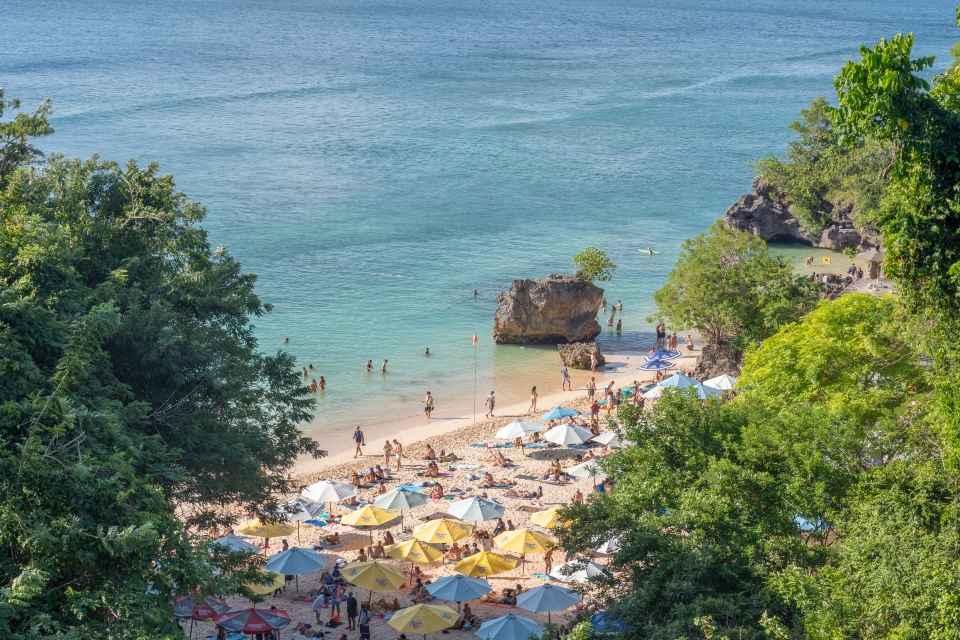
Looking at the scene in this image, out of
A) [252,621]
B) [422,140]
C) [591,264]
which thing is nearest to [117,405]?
[252,621]

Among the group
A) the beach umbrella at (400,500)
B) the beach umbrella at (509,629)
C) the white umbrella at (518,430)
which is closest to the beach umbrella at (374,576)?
the beach umbrella at (509,629)

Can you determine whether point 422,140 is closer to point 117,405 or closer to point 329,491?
point 329,491

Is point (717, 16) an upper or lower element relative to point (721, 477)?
upper

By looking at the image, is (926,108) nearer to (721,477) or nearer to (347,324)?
(721,477)

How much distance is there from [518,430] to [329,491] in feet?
24.1

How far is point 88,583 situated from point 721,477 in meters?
9.18

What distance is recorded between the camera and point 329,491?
25.7 metres

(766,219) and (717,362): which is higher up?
(766,219)

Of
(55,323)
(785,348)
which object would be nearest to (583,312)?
(785,348)

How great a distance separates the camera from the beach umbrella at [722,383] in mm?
32531

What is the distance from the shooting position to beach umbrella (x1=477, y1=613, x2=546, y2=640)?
17969mm

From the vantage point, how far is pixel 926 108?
11.0 m

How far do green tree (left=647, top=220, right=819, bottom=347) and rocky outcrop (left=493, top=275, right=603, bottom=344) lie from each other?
22.3 feet

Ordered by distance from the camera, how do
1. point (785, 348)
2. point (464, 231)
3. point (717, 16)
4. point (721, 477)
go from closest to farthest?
point (721, 477)
point (785, 348)
point (464, 231)
point (717, 16)
